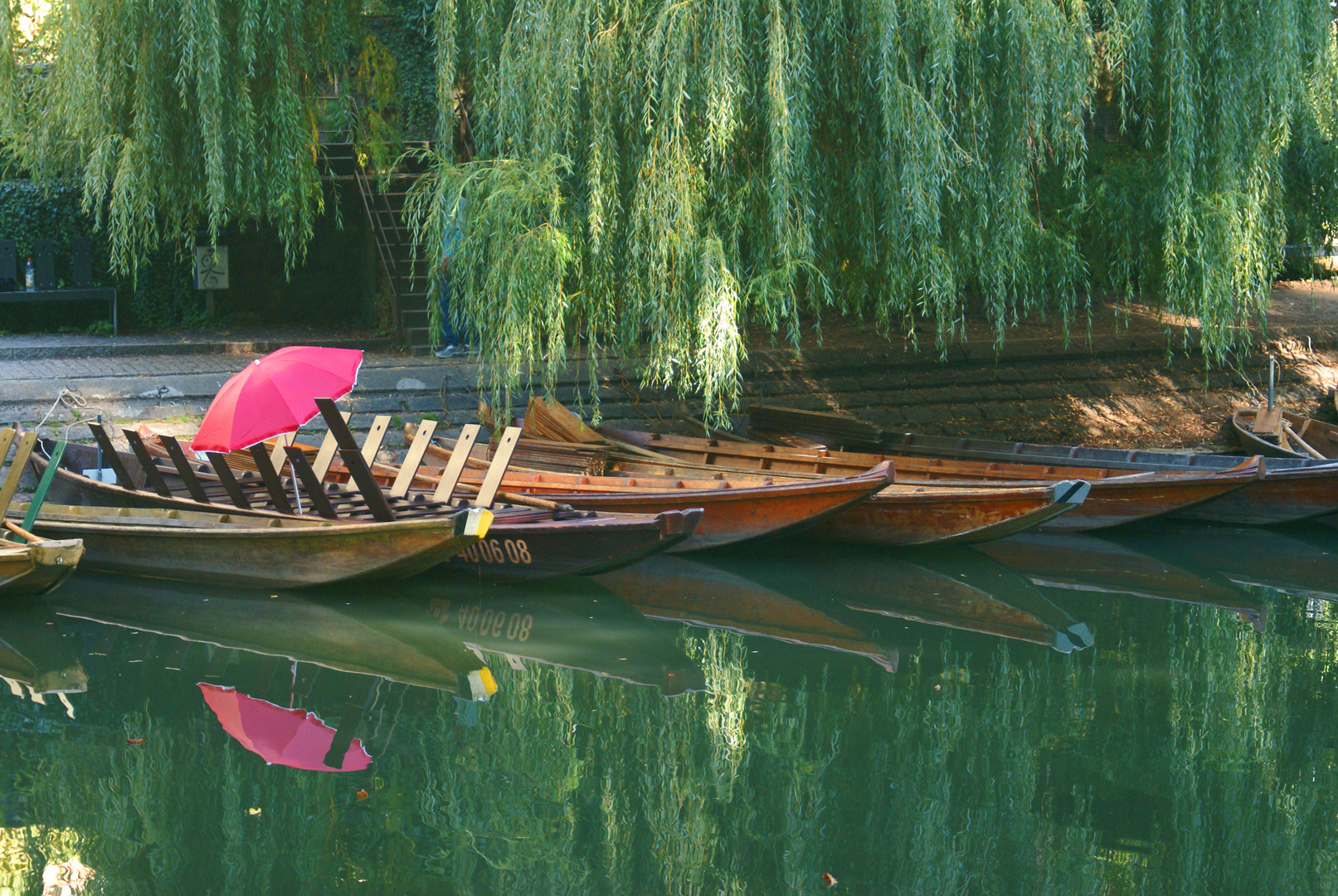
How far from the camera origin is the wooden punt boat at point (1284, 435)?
973 centimetres

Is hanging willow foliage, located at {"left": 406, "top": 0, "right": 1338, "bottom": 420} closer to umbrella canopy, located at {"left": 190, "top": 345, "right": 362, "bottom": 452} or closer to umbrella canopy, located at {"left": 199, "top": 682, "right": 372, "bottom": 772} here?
umbrella canopy, located at {"left": 190, "top": 345, "right": 362, "bottom": 452}

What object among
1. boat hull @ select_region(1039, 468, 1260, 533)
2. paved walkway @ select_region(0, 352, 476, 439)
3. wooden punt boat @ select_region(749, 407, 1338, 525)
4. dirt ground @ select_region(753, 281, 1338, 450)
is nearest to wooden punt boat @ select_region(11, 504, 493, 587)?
paved walkway @ select_region(0, 352, 476, 439)

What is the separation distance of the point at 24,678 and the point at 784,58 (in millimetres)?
5150

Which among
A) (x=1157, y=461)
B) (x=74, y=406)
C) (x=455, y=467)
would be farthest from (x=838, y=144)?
(x=74, y=406)

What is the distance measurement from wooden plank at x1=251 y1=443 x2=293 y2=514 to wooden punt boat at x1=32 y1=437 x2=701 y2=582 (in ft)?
0.37

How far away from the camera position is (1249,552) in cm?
831

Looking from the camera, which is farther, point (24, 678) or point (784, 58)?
point (784, 58)

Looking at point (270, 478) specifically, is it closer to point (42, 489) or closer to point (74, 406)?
point (42, 489)

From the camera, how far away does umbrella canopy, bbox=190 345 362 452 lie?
19.9ft

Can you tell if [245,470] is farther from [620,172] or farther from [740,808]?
[740,808]

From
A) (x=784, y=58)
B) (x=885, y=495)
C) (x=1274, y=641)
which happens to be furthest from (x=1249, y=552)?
(x=784, y=58)

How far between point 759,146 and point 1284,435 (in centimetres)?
545

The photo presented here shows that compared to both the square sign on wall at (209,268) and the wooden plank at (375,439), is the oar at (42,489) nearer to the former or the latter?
the wooden plank at (375,439)

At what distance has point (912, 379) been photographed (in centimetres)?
1102
